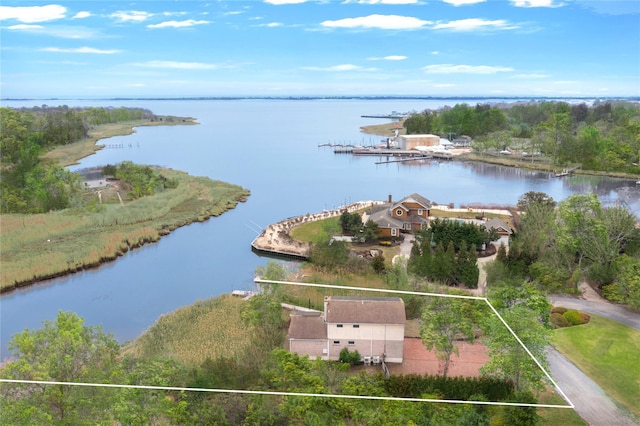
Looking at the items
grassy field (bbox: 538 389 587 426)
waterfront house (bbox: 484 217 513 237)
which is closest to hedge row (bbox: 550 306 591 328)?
grassy field (bbox: 538 389 587 426)

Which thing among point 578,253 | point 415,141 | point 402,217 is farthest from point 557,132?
point 578,253

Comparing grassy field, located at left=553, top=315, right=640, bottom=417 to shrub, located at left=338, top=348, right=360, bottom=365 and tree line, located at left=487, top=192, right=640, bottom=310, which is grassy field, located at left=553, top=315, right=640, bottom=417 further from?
shrub, located at left=338, top=348, right=360, bottom=365

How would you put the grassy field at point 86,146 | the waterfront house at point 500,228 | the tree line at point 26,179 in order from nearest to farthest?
the waterfront house at point 500,228, the tree line at point 26,179, the grassy field at point 86,146

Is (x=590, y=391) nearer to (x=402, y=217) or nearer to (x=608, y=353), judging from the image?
(x=608, y=353)

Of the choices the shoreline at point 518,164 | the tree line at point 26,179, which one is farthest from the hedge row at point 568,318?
the shoreline at point 518,164

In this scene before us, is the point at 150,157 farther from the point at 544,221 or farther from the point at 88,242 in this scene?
the point at 544,221

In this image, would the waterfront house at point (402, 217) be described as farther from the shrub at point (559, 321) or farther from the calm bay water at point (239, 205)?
the shrub at point (559, 321)
